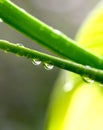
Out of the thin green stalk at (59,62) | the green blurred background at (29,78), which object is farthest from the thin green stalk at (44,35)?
the green blurred background at (29,78)

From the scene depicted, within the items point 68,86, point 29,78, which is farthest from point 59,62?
point 29,78

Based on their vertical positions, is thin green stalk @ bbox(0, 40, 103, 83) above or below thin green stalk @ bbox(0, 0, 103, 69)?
below

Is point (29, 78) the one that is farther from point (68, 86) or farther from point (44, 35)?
point (44, 35)

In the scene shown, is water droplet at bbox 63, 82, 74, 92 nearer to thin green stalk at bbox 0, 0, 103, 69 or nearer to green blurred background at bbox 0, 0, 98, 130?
thin green stalk at bbox 0, 0, 103, 69

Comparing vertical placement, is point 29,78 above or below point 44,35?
above

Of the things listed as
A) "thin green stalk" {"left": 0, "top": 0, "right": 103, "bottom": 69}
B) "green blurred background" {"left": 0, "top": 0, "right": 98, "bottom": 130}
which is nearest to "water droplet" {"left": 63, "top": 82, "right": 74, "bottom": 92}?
"thin green stalk" {"left": 0, "top": 0, "right": 103, "bottom": 69}

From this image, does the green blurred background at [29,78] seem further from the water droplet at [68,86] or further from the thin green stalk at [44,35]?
the thin green stalk at [44,35]

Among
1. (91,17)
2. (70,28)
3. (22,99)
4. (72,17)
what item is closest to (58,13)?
(72,17)
